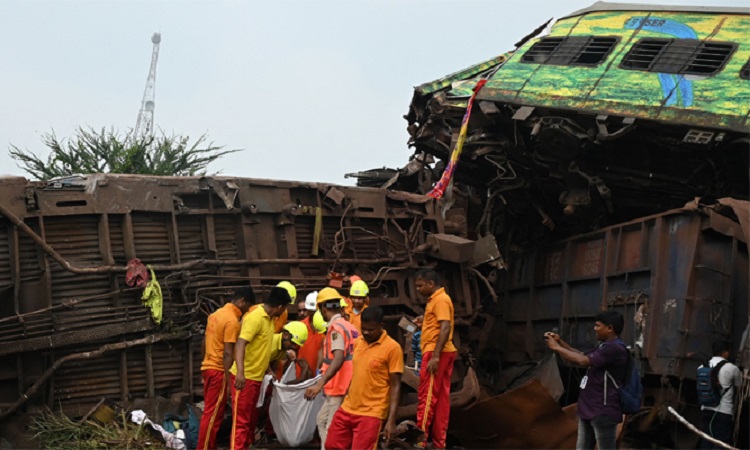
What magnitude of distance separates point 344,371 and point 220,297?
3.82 meters

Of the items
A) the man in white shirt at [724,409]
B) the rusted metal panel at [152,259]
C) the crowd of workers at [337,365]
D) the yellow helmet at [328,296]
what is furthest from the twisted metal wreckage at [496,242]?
the yellow helmet at [328,296]

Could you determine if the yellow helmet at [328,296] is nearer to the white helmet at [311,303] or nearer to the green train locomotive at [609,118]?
the white helmet at [311,303]

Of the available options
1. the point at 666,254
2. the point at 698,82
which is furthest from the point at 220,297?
the point at 698,82

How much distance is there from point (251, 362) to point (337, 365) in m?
1.09

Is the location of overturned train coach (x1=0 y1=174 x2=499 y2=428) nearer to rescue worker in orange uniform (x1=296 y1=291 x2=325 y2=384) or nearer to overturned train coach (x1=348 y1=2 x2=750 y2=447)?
rescue worker in orange uniform (x1=296 y1=291 x2=325 y2=384)

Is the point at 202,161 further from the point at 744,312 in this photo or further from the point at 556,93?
the point at 744,312

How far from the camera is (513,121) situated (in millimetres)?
12953

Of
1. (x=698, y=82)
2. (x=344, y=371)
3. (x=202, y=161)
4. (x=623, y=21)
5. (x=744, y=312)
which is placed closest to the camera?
(x=344, y=371)

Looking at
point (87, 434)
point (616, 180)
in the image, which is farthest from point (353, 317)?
point (616, 180)

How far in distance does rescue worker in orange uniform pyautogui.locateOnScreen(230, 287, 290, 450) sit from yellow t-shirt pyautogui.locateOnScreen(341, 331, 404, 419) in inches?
56.6

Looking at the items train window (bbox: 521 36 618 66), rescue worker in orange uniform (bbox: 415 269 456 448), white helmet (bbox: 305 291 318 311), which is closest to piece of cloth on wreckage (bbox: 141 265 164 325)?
white helmet (bbox: 305 291 318 311)

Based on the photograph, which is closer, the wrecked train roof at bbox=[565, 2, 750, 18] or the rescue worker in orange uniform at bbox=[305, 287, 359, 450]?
the rescue worker in orange uniform at bbox=[305, 287, 359, 450]

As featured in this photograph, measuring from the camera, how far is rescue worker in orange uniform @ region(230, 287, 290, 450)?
7.79 m

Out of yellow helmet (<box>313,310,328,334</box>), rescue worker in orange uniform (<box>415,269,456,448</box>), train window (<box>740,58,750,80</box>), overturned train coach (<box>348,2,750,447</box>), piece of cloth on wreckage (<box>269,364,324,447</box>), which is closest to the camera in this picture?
rescue worker in orange uniform (<box>415,269,456,448</box>)
